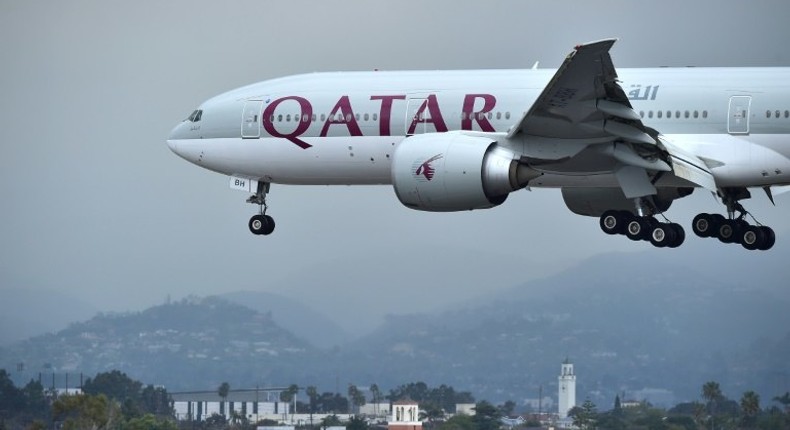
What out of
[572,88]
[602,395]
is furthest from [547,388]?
[572,88]

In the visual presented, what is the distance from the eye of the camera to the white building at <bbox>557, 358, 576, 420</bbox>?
68188mm

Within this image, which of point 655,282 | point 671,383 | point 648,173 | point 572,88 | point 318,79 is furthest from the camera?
point 655,282

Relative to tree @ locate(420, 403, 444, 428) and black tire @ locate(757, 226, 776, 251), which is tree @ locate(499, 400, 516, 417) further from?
black tire @ locate(757, 226, 776, 251)

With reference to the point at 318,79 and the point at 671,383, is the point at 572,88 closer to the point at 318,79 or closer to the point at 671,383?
the point at 318,79

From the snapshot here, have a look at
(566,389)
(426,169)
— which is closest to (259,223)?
(426,169)

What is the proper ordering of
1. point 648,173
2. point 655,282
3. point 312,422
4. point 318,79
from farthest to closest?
point 655,282, point 312,422, point 318,79, point 648,173

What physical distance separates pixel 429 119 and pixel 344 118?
2.57 m

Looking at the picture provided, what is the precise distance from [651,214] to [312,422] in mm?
16742

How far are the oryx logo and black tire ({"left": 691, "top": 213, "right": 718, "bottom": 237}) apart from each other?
8249mm

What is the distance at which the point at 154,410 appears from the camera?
61.8 metres

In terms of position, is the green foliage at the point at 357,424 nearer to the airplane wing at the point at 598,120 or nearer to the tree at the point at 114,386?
the tree at the point at 114,386

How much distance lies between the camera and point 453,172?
4397cm

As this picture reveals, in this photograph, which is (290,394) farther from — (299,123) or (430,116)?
(430,116)

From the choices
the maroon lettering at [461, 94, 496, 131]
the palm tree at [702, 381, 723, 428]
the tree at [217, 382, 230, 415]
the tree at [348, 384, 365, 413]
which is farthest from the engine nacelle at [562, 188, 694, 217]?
the tree at [217, 382, 230, 415]
